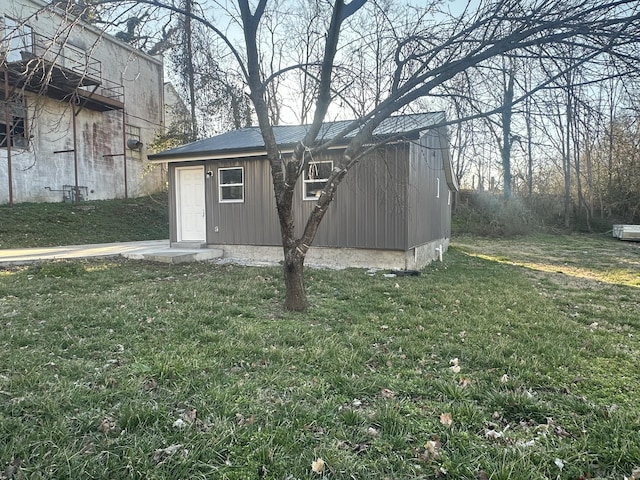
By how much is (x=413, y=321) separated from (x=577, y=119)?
2.90m

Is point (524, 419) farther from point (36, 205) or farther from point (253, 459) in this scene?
point (36, 205)

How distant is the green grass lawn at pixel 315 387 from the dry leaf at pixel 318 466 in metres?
0.02

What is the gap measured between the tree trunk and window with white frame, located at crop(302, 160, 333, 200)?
13.5 feet

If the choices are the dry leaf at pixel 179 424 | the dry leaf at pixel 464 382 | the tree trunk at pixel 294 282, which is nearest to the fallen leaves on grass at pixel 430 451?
the dry leaf at pixel 464 382

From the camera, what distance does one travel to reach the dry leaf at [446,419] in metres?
2.32

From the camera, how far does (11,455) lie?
1973mm

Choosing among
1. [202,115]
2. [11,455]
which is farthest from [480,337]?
[202,115]

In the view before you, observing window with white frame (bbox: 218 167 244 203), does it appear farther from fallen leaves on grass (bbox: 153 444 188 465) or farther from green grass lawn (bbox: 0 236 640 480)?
fallen leaves on grass (bbox: 153 444 188 465)

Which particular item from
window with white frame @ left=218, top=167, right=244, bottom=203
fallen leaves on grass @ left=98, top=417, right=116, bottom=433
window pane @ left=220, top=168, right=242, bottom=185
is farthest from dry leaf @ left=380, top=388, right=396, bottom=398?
window pane @ left=220, top=168, right=242, bottom=185

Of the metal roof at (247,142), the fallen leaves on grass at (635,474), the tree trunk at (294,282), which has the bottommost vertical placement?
the fallen leaves on grass at (635,474)

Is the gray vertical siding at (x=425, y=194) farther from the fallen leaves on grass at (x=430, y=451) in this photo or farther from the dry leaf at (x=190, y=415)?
the dry leaf at (x=190, y=415)

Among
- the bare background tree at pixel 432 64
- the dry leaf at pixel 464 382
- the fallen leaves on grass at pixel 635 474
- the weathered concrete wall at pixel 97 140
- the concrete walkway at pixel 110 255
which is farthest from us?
the weathered concrete wall at pixel 97 140

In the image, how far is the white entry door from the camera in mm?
10219

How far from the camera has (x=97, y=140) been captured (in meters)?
17.8
